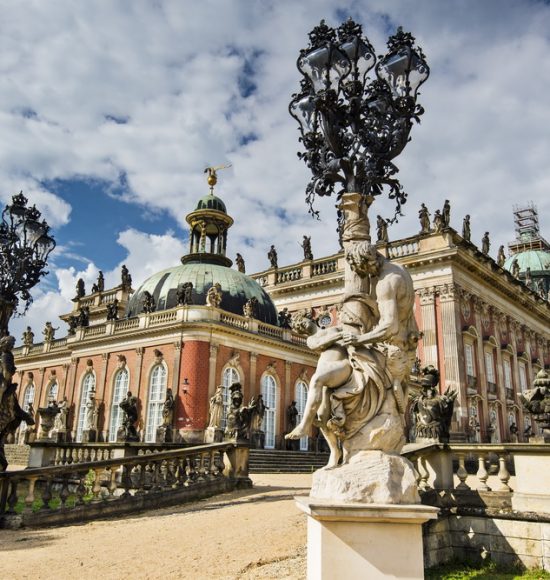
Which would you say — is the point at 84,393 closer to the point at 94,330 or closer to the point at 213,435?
the point at 94,330

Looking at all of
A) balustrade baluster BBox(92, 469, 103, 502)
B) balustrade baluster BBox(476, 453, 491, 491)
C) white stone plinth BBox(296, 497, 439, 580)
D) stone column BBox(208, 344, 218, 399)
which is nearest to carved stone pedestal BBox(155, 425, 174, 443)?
stone column BBox(208, 344, 218, 399)

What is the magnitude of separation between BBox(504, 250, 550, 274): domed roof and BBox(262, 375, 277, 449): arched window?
42083 mm

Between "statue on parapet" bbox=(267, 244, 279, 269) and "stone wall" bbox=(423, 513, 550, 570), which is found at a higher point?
"statue on parapet" bbox=(267, 244, 279, 269)

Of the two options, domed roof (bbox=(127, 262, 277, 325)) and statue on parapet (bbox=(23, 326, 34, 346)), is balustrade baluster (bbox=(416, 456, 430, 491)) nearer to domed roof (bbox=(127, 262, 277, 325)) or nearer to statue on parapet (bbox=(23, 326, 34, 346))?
domed roof (bbox=(127, 262, 277, 325))

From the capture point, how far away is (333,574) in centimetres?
425

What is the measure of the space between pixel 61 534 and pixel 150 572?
3596 millimetres

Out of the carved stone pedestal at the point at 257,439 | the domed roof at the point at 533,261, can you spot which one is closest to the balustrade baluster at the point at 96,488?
the carved stone pedestal at the point at 257,439

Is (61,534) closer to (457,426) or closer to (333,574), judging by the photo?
(333,574)

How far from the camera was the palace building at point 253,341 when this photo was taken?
28.4 m

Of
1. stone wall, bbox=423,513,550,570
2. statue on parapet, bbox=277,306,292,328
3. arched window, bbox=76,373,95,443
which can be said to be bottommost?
stone wall, bbox=423,513,550,570

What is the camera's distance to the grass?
23.2 feet

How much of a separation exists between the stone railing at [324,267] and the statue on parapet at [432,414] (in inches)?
1136

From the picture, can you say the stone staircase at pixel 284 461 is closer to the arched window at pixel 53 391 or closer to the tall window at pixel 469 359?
the tall window at pixel 469 359

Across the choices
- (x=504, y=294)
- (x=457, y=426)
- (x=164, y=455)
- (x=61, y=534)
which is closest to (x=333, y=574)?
(x=61, y=534)
